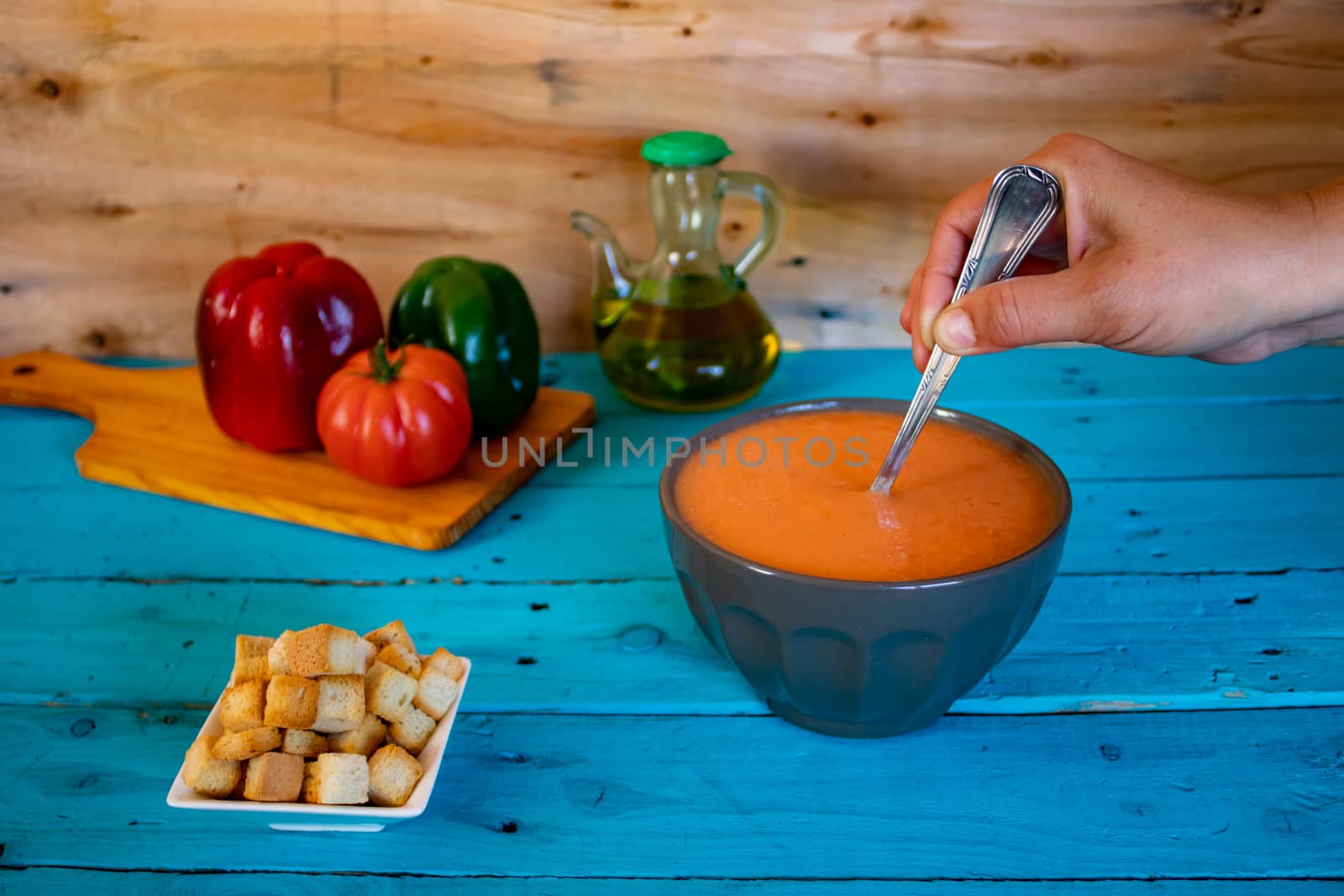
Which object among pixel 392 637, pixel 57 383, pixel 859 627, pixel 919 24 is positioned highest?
pixel 919 24

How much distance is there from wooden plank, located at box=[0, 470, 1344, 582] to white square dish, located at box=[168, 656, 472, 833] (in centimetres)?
27

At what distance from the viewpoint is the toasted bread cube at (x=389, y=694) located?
73 centimetres

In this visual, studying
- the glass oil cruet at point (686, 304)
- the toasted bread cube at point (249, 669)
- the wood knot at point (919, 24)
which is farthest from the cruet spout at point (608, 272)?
the toasted bread cube at point (249, 669)

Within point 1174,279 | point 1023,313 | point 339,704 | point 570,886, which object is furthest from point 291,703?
point 1174,279

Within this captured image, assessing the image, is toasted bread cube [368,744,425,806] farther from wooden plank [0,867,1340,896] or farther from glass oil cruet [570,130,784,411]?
glass oil cruet [570,130,784,411]

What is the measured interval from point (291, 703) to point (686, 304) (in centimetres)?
69

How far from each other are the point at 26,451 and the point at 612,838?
0.91 metres

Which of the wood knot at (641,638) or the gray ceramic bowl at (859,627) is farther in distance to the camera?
the wood knot at (641,638)

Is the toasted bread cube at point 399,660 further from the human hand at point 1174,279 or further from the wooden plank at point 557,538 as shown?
the human hand at point 1174,279

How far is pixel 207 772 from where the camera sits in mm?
676

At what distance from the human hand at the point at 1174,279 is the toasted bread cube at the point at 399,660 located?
0.43 metres

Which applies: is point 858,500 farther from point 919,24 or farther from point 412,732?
point 919,24

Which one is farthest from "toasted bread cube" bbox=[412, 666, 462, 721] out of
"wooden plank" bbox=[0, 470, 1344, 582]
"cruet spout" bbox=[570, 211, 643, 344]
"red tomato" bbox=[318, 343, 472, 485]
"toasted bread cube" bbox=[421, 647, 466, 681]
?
"cruet spout" bbox=[570, 211, 643, 344]

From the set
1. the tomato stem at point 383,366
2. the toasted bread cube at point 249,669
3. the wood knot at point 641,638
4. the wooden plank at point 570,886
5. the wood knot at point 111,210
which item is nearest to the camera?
the wooden plank at point 570,886
